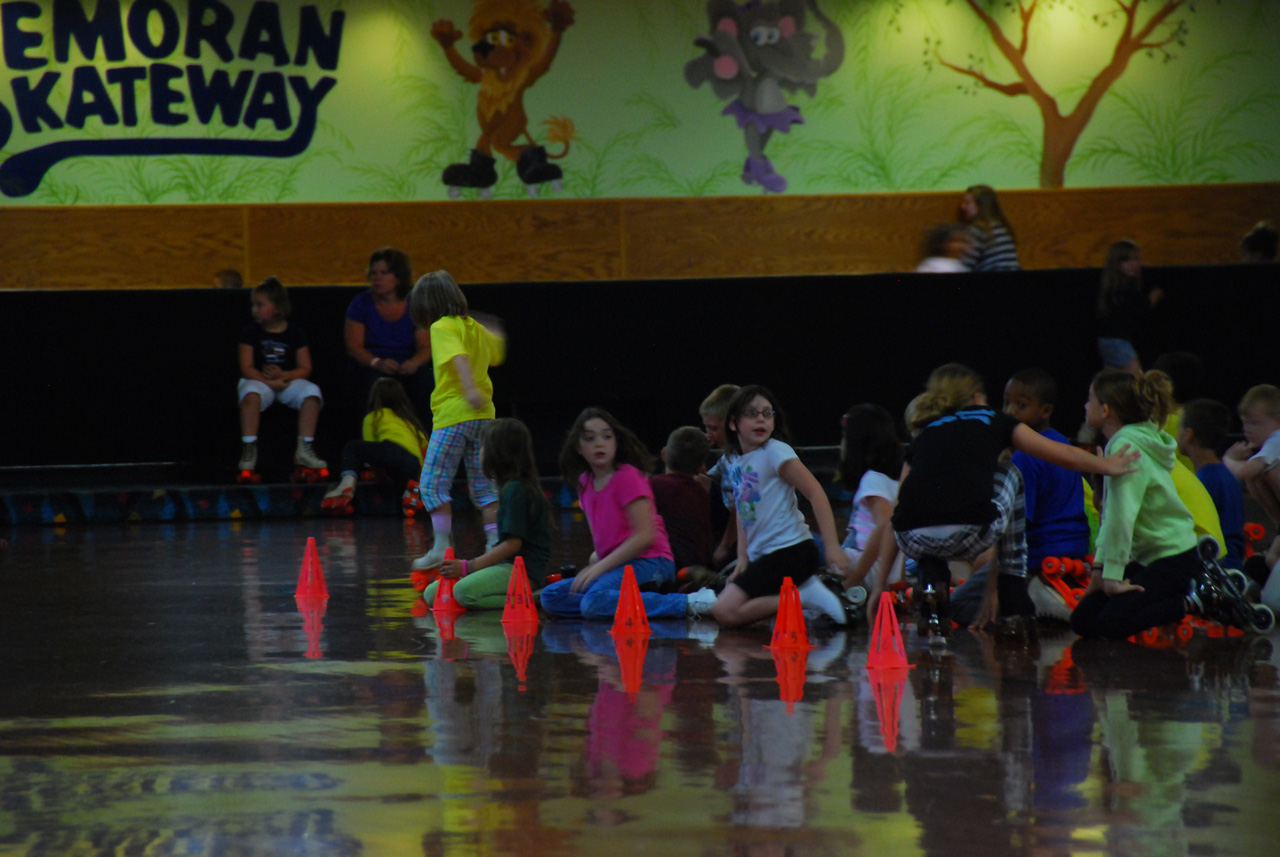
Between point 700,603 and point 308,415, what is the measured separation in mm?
5364

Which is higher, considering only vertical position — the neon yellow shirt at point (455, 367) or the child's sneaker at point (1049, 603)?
the neon yellow shirt at point (455, 367)

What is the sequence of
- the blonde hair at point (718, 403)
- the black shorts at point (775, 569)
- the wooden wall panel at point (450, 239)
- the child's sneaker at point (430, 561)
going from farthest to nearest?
A: 1. the wooden wall panel at point (450, 239)
2. the child's sneaker at point (430, 561)
3. the blonde hair at point (718, 403)
4. the black shorts at point (775, 569)

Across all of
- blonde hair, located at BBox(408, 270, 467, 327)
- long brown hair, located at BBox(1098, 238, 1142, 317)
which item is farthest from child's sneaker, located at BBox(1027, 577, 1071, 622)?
long brown hair, located at BBox(1098, 238, 1142, 317)

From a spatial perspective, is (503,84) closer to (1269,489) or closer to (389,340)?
(389,340)

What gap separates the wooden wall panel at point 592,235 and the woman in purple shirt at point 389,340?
6.11 ft

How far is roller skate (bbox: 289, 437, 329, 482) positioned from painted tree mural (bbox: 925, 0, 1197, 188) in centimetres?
666

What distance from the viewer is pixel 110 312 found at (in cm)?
1086

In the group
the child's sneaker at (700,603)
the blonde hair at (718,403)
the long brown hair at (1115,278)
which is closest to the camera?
the child's sneaker at (700,603)

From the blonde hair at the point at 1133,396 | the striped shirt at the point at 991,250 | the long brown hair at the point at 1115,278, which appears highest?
the striped shirt at the point at 991,250

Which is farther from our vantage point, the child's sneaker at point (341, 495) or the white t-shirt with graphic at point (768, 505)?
the child's sneaker at point (341, 495)

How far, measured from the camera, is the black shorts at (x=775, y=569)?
571cm

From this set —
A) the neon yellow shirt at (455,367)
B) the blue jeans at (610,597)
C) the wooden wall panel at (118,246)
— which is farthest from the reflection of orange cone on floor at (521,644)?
the wooden wall panel at (118,246)

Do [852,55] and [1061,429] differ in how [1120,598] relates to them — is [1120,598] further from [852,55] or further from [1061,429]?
[852,55]

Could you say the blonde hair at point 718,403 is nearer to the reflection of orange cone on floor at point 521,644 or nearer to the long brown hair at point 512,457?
the long brown hair at point 512,457
